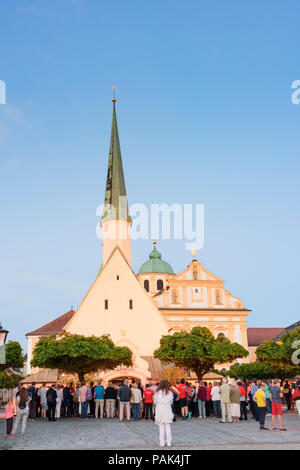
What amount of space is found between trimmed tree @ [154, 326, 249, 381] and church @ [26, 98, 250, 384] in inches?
238

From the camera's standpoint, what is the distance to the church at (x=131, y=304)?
39562 millimetres

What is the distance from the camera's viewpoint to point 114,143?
179 feet

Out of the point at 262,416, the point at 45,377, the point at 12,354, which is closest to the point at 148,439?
the point at 262,416

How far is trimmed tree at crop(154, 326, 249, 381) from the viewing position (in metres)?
27.9

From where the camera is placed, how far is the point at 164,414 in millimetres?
11891

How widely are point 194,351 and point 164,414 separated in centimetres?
1618

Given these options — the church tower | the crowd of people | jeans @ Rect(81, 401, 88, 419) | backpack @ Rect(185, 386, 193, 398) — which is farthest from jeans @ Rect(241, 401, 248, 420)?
the church tower

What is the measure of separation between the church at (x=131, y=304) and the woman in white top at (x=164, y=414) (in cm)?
2273

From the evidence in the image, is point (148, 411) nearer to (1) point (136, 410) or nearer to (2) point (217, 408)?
(1) point (136, 410)

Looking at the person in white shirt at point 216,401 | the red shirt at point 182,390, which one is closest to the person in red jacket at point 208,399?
the person in white shirt at point 216,401

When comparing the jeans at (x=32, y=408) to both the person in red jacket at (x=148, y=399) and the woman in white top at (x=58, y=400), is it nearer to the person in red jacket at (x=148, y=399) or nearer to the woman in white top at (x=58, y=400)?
the woman in white top at (x=58, y=400)
